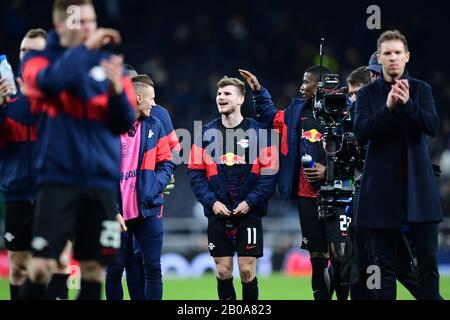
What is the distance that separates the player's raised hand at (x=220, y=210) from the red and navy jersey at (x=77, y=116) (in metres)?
2.76

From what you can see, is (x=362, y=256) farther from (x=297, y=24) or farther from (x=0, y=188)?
(x=297, y=24)

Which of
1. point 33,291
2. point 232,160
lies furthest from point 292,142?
point 33,291

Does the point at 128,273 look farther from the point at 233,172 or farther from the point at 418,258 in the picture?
the point at 418,258

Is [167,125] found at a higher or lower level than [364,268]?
higher

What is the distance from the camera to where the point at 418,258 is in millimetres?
7004

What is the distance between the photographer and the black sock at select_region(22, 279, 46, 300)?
6.12 metres

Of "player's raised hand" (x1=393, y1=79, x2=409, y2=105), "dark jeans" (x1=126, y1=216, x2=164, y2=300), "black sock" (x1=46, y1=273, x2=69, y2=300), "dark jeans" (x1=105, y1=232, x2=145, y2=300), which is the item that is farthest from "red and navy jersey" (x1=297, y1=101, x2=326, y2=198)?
"black sock" (x1=46, y1=273, x2=69, y2=300)

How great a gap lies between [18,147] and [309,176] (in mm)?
2988

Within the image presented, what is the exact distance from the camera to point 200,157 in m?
9.20

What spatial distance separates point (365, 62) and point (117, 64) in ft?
48.2

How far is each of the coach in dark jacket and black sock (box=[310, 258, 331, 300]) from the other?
84.9 inches

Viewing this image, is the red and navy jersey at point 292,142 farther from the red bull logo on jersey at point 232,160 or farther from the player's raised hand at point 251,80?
the red bull logo on jersey at point 232,160

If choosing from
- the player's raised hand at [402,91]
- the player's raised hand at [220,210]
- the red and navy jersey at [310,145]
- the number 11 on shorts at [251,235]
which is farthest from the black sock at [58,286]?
the player's raised hand at [402,91]
